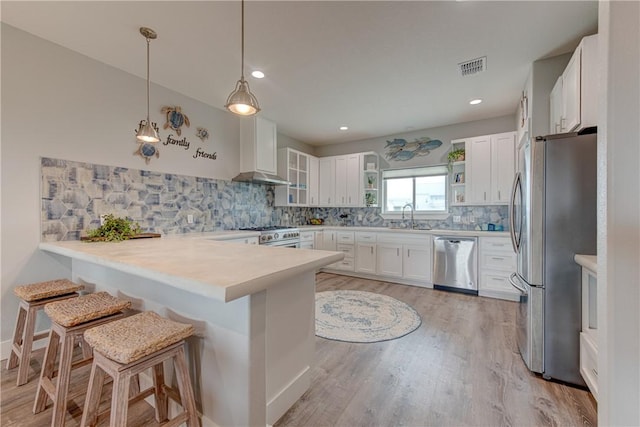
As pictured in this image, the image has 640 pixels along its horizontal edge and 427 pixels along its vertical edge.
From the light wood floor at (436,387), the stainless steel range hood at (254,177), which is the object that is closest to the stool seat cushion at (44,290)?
the light wood floor at (436,387)

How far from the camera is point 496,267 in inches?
141

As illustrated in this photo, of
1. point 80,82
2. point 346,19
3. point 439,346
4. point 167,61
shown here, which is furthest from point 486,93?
point 80,82

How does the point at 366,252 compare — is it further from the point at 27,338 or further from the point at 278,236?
the point at 27,338

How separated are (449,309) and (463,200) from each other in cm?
184

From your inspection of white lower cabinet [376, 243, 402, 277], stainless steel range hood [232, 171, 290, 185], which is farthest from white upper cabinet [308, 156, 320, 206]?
white lower cabinet [376, 243, 402, 277]

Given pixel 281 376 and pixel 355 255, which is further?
pixel 355 255

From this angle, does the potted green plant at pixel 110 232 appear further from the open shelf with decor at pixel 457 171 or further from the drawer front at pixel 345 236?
the open shelf with decor at pixel 457 171

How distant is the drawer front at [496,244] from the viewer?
3.50 m

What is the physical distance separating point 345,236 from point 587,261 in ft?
11.4

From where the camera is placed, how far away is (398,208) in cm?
505

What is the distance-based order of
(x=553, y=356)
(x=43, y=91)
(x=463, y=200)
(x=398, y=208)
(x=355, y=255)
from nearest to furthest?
(x=553, y=356), (x=43, y=91), (x=463, y=200), (x=355, y=255), (x=398, y=208)

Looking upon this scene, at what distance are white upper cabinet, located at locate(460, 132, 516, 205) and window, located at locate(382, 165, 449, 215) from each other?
58cm

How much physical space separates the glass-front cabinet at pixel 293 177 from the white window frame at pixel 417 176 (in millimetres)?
1546

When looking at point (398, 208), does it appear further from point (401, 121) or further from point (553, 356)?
point (553, 356)
